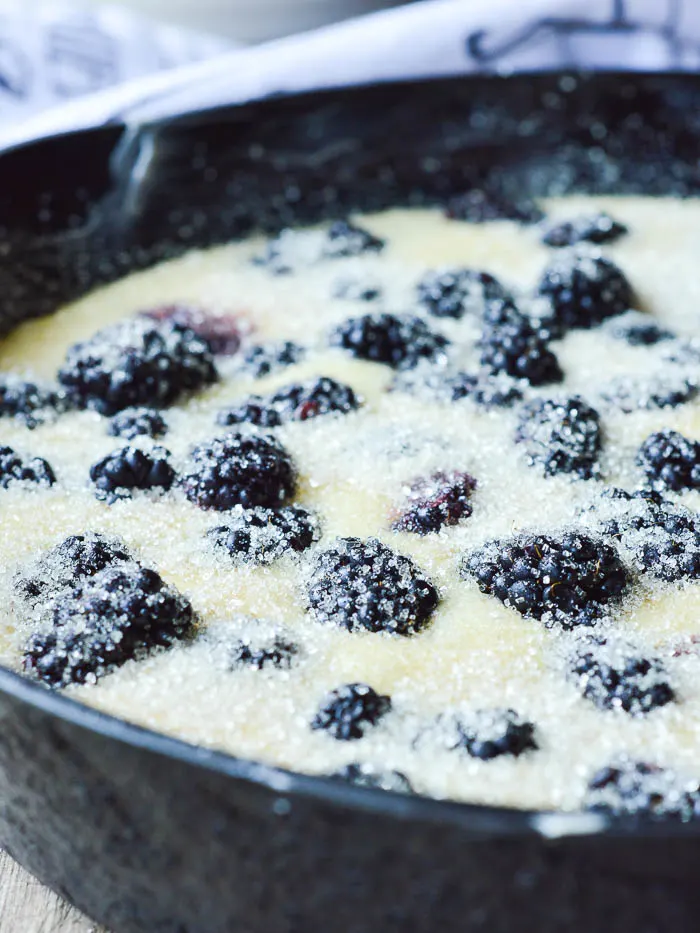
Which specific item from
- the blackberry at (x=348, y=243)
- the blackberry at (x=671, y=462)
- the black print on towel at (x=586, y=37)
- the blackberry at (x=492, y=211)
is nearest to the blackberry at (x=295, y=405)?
the blackberry at (x=671, y=462)

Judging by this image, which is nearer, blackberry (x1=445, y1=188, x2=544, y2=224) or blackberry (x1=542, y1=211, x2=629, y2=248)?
blackberry (x1=542, y1=211, x2=629, y2=248)

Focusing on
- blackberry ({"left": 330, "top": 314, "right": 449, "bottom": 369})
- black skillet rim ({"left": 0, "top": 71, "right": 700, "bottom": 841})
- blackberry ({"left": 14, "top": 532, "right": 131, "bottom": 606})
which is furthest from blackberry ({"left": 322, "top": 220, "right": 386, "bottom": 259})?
black skillet rim ({"left": 0, "top": 71, "right": 700, "bottom": 841})

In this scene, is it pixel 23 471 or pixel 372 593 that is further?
pixel 23 471

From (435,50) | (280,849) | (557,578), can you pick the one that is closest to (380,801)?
(280,849)

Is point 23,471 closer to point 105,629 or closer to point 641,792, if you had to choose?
point 105,629

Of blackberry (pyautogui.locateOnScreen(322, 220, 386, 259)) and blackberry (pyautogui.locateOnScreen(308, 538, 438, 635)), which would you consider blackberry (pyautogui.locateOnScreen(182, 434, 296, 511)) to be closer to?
blackberry (pyautogui.locateOnScreen(308, 538, 438, 635))
